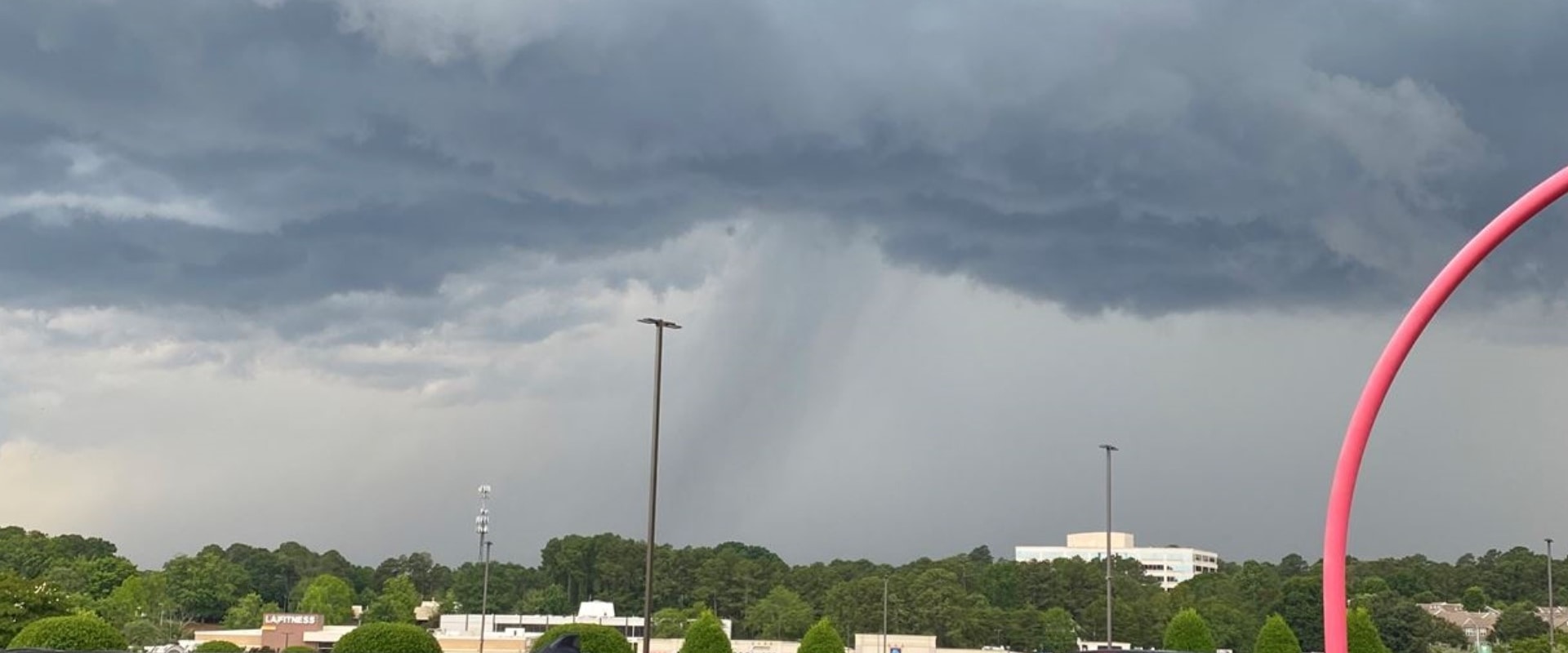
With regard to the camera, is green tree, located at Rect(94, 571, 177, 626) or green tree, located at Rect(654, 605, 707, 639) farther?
green tree, located at Rect(94, 571, 177, 626)

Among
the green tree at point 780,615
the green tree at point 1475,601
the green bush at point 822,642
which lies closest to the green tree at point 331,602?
the green tree at point 780,615

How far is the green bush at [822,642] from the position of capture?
49.8 metres

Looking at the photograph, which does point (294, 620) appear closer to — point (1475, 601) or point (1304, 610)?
point (1304, 610)

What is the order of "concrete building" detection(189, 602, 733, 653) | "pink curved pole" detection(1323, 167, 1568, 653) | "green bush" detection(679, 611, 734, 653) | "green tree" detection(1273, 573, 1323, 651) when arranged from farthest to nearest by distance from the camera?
"concrete building" detection(189, 602, 733, 653), "green tree" detection(1273, 573, 1323, 651), "green bush" detection(679, 611, 734, 653), "pink curved pole" detection(1323, 167, 1568, 653)

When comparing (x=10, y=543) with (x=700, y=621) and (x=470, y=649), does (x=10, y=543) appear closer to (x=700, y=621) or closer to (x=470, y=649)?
(x=470, y=649)

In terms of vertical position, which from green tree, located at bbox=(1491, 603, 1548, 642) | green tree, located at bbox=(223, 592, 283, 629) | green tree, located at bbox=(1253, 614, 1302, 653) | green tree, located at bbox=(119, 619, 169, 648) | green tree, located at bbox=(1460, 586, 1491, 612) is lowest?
green tree, located at bbox=(119, 619, 169, 648)

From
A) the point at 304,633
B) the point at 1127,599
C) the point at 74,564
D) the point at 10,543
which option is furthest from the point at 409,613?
the point at 1127,599

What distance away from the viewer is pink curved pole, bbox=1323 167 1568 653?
9664 millimetres

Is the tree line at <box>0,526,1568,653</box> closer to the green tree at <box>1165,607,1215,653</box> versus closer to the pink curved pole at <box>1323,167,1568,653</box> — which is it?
the green tree at <box>1165,607,1215,653</box>

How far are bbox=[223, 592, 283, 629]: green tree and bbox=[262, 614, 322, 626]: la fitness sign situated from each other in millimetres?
7798

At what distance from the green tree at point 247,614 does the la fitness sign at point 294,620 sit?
25.6ft

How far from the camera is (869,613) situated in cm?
10038

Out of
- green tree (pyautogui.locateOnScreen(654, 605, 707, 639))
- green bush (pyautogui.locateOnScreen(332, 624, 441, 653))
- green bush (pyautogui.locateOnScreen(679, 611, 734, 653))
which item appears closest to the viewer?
green bush (pyautogui.locateOnScreen(332, 624, 441, 653))

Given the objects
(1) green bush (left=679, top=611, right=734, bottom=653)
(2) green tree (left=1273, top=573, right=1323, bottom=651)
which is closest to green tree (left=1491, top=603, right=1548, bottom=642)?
(2) green tree (left=1273, top=573, right=1323, bottom=651)
